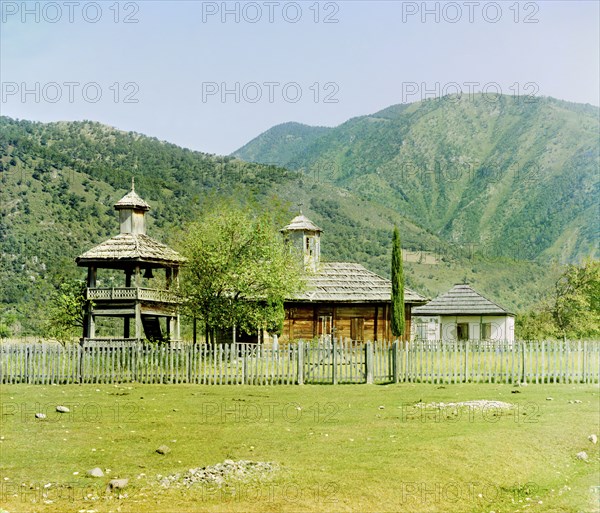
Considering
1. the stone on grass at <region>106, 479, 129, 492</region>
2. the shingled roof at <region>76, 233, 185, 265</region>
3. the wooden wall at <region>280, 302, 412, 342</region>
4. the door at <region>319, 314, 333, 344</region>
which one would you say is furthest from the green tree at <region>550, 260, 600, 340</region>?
the stone on grass at <region>106, 479, 129, 492</region>

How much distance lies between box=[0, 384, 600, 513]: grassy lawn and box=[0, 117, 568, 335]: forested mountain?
28.8 meters

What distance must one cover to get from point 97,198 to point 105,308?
195 ft

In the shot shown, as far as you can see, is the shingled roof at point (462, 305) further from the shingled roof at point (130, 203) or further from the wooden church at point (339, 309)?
the shingled roof at point (130, 203)

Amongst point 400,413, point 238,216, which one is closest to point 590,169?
point 238,216

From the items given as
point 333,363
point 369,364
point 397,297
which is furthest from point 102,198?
point 369,364

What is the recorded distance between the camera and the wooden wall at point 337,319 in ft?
140

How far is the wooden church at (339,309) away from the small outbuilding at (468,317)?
9.37 metres

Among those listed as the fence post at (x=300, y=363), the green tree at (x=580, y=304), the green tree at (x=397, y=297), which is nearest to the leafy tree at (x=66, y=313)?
the green tree at (x=397, y=297)

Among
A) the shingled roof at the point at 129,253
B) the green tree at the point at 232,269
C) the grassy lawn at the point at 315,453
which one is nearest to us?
the grassy lawn at the point at 315,453

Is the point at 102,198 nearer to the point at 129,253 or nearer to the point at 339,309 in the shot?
the point at 339,309

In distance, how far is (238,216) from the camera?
104 ft

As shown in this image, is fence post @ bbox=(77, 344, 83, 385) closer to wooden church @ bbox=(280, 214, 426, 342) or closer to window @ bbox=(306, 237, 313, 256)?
wooden church @ bbox=(280, 214, 426, 342)

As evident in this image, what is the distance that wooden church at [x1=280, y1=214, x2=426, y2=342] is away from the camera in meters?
42.4

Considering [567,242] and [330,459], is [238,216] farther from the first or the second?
[567,242]
